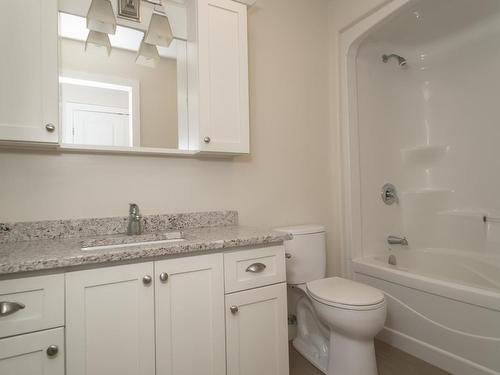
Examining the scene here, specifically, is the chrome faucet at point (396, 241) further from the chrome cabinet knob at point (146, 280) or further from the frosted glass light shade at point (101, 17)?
the frosted glass light shade at point (101, 17)

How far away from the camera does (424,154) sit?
2.39m

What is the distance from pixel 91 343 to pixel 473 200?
2.59 m

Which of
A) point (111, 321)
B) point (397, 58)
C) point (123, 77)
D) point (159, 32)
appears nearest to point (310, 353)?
point (111, 321)

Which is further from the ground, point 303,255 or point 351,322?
point 303,255

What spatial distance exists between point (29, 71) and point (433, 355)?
8.08 feet

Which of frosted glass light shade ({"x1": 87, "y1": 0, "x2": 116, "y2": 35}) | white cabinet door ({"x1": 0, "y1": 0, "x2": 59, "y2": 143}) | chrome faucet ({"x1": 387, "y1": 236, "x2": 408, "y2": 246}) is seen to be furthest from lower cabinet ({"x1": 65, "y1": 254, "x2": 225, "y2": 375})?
chrome faucet ({"x1": 387, "y1": 236, "x2": 408, "y2": 246})

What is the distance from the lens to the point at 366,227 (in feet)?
6.95

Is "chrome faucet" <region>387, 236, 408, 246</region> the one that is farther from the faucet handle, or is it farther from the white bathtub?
the faucet handle

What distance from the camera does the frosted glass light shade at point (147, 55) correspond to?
1.54 meters

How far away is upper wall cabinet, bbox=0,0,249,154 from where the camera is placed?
1343mm

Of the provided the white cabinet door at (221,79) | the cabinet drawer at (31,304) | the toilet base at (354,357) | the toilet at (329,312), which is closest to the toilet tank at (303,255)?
the toilet at (329,312)

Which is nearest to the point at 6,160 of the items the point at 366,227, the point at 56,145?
the point at 56,145

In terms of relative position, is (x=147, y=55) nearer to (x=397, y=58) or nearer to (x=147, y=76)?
(x=147, y=76)

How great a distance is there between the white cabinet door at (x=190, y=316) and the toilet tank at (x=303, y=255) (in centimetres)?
65
